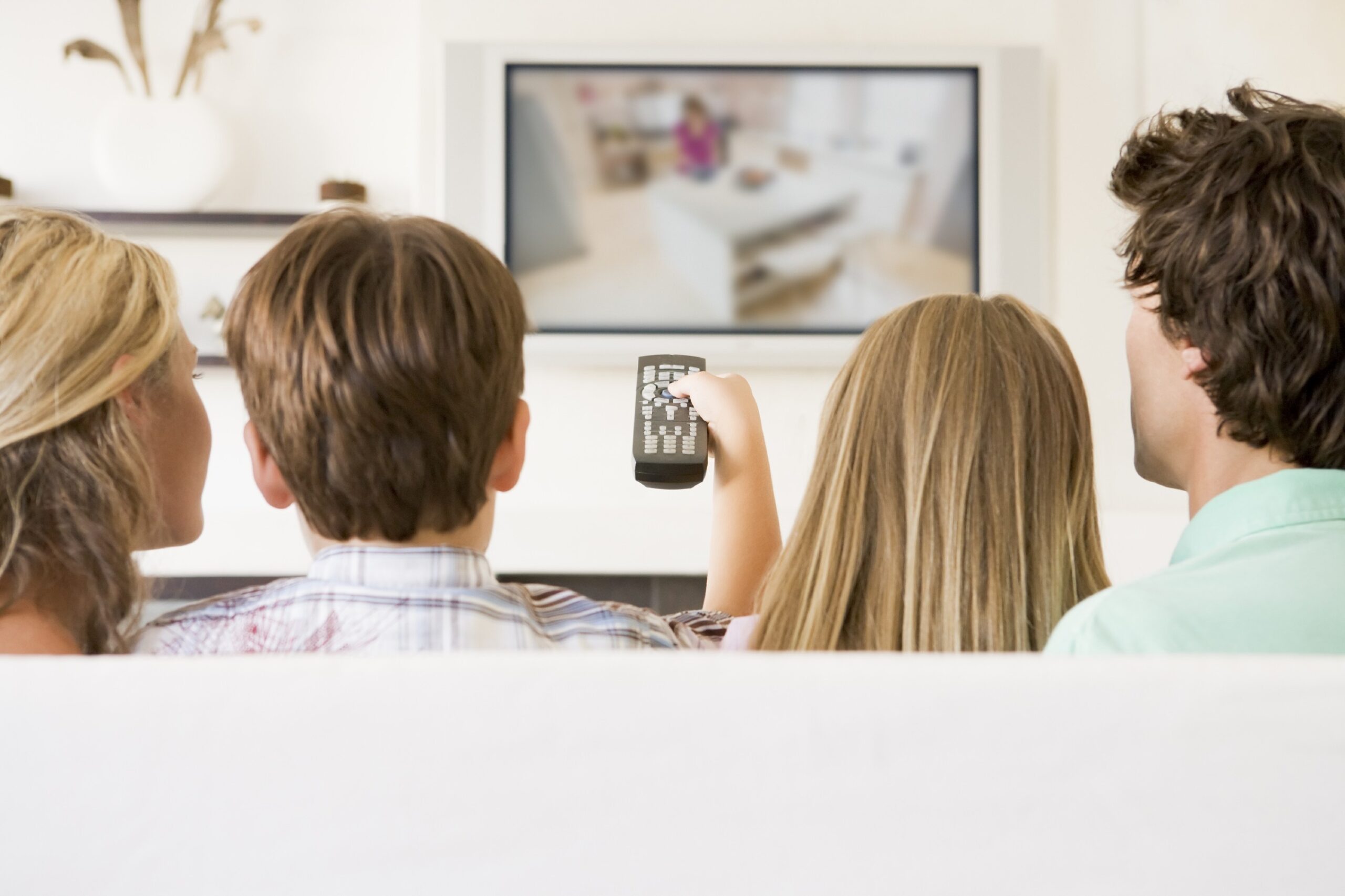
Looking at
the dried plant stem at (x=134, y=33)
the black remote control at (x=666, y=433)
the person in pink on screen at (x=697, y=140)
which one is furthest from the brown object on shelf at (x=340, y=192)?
the black remote control at (x=666, y=433)

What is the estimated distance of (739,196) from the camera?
3.11 metres

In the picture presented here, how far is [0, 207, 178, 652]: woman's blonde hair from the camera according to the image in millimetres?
784

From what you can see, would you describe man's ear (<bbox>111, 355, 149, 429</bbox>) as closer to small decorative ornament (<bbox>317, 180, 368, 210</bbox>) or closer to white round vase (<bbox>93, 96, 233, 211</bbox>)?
small decorative ornament (<bbox>317, 180, 368, 210</bbox>)

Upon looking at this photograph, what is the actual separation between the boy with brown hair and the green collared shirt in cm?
31

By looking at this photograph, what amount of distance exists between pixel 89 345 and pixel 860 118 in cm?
254

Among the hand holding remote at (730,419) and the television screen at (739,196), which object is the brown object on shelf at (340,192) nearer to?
the television screen at (739,196)

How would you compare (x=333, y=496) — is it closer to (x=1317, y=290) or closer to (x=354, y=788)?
(x=354, y=788)

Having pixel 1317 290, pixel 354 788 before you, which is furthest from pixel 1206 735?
pixel 1317 290

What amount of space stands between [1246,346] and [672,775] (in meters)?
0.59

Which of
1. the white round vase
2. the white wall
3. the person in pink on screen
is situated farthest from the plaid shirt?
the white round vase

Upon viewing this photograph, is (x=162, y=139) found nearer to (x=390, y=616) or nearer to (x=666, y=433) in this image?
(x=666, y=433)

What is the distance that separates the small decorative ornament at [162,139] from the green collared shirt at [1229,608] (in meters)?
2.91

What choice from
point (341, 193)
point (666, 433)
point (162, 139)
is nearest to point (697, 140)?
point (341, 193)

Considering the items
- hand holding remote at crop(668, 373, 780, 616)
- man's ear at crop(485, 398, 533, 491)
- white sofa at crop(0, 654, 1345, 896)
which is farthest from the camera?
hand holding remote at crop(668, 373, 780, 616)
